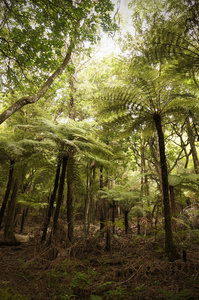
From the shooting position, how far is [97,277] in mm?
3062

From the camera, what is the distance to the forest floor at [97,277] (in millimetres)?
2303

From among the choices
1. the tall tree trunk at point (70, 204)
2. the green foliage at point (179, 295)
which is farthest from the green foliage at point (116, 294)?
the tall tree trunk at point (70, 204)

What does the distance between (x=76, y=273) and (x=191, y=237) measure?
369 centimetres

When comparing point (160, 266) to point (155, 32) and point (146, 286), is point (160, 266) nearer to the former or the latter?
point (146, 286)

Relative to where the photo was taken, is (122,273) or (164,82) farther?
(164,82)

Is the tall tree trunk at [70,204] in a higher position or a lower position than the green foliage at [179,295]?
higher

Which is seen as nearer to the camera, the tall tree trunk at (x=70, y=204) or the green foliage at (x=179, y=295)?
the green foliage at (x=179, y=295)

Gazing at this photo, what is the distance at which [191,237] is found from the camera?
4840 mm

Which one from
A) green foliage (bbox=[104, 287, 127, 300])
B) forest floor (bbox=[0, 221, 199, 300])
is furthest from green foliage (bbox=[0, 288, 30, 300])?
green foliage (bbox=[104, 287, 127, 300])

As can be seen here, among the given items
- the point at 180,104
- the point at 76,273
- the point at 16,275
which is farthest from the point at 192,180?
the point at 16,275

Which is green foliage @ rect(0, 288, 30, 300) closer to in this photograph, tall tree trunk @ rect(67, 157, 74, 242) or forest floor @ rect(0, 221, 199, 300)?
forest floor @ rect(0, 221, 199, 300)

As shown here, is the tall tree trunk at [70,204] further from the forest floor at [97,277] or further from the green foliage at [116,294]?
the green foliage at [116,294]

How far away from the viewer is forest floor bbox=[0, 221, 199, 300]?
2303 mm

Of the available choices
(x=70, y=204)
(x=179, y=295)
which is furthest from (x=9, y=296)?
(x=70, y=204)
